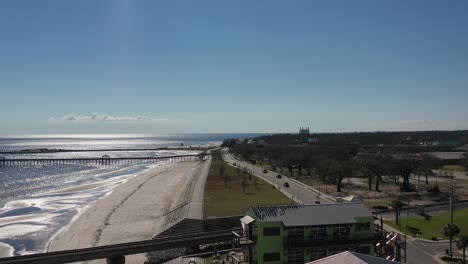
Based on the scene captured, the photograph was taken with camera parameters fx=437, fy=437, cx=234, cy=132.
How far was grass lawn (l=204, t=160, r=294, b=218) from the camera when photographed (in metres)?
51.6

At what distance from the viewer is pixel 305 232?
95.8 ft

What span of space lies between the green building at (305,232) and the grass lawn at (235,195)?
745 inches

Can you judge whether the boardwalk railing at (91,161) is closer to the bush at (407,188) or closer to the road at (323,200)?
the road at (323,200)

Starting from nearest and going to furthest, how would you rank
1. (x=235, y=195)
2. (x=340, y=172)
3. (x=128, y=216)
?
1. (x=128, y=216)
2. (x=235, y=195)
3. (x=340, y=172)

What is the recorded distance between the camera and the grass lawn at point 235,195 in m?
51.6

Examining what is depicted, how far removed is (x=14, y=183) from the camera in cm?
9669

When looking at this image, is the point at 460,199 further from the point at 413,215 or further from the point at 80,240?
the point at 80,240

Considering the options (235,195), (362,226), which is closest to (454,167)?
(235,195)

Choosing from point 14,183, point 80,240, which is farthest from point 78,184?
point 80,240

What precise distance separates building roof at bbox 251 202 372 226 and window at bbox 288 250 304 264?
1886mm

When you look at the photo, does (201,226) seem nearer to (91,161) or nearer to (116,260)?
(116,260)

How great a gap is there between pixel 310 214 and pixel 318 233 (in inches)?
52.9

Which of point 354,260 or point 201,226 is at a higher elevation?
point 354,260

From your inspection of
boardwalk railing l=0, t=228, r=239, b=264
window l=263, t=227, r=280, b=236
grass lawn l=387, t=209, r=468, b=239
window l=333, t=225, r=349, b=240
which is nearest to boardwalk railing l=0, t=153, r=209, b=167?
grass lawn l=387, t=209, r=468, b=239
